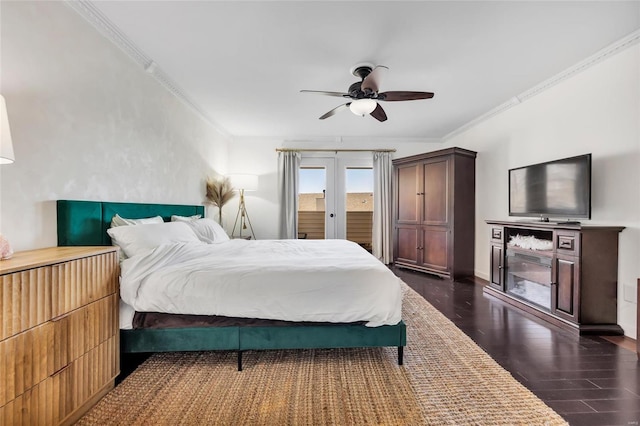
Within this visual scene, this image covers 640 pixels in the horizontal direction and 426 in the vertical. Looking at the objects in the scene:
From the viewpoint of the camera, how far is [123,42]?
2221mm

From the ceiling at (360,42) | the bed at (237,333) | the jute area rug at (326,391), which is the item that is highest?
the ceiling at (360,42)

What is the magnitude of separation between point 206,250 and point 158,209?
84 cm

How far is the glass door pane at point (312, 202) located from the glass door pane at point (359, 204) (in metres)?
0.51

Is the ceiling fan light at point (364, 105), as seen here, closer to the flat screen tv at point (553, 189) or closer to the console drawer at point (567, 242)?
the flat screen tv at point (553, 189)

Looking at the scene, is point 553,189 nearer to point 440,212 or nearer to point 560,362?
point 440,212

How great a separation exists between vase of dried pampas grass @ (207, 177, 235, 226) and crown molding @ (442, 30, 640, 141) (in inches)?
164

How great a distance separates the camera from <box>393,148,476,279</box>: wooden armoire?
409 cm

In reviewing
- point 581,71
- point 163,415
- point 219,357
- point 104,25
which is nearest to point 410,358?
point 219,357

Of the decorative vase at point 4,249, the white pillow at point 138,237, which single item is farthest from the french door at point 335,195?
the decorative vase at point 4,249

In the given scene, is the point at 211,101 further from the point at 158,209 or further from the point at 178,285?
the point at 178,285

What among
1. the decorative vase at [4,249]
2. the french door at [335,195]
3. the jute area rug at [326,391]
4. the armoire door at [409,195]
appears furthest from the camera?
the french door at [335,195]

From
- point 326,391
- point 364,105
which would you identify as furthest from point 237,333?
point 364,105

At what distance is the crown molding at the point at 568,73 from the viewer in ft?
7.33

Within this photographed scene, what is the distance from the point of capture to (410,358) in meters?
1.91
